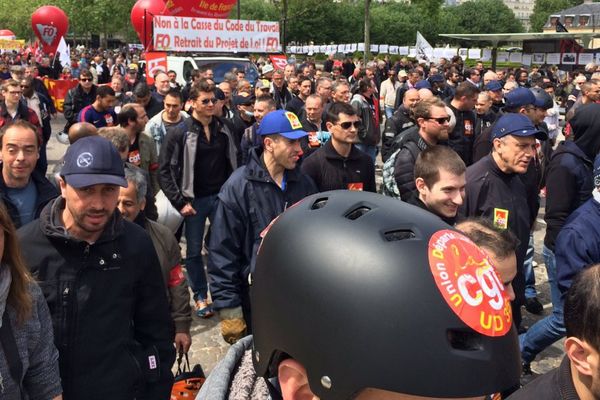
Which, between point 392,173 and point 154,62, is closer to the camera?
point 392,173

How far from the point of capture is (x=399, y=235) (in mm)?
1261

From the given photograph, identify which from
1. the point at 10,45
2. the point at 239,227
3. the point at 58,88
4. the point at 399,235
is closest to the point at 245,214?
A: the point at 239,227

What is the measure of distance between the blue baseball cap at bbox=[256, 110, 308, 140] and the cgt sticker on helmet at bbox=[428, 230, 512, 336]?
2.64m

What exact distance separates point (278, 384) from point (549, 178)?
4.07m

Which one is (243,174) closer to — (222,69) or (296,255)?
(296,255)

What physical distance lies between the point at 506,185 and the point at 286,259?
3251 mm

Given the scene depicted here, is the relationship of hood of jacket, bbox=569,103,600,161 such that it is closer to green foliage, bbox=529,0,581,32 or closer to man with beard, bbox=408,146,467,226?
man with beard, bbox=408,146,467,226

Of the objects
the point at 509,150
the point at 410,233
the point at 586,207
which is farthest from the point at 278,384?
the point at 509,150

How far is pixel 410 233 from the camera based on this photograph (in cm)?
126

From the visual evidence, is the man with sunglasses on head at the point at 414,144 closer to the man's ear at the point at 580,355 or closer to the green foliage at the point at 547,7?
the man's ear at the point at 580,355

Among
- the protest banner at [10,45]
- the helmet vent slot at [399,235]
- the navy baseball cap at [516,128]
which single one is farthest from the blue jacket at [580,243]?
the protest banner at [10,45]

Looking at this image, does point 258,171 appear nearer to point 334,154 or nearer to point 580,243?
point 334,154

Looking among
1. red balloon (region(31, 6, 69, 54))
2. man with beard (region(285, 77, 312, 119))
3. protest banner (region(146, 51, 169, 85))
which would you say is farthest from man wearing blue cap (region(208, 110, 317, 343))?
red balloon (region(31, 6, 69, 54))

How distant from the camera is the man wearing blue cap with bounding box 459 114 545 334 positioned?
4.14 metres
